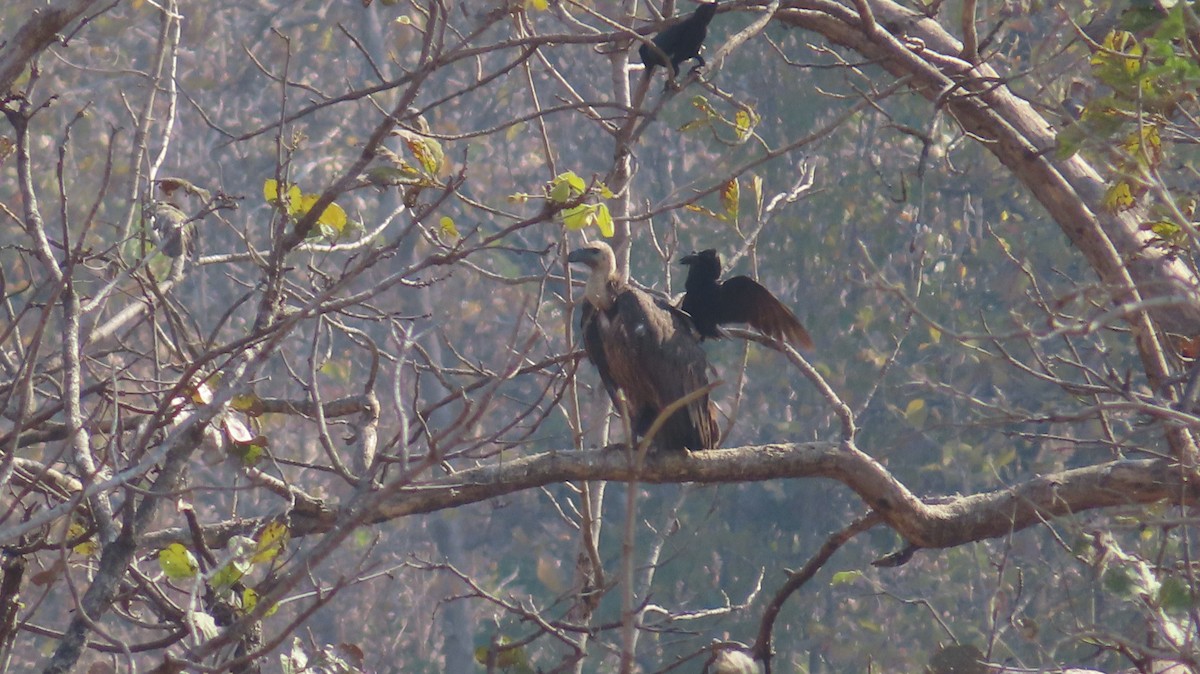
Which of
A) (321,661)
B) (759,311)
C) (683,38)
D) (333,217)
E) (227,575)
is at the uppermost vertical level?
(683,38)

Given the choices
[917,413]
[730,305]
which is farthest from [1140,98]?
[917,413]

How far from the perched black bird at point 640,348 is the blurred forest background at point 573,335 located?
0.18 metres

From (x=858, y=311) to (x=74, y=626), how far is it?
29.2 feet

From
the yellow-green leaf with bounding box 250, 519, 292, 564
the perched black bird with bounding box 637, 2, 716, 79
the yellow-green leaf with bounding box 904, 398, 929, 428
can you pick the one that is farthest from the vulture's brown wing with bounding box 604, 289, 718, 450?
the yellow-green leaf with bounding box 904, 398, 929, 428

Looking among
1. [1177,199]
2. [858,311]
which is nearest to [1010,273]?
[858,311]

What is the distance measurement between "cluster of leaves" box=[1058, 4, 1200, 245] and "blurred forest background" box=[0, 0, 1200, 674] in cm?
1

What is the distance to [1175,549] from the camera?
7.82 metres

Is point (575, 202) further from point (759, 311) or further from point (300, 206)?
point (759, 311)

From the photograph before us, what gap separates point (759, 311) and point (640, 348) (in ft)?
1.31

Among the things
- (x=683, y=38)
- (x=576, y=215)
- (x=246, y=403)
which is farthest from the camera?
(x=683, y=38)

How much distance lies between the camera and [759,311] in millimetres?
4215

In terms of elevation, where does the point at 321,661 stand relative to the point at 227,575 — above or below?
below

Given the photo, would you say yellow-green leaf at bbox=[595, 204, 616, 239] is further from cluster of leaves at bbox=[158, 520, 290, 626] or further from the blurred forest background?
cluster of leaves at bbox=[158, 520, 290, 626]

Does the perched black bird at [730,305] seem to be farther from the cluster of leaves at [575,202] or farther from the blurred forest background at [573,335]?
the cluster of leaves at [575,202]
